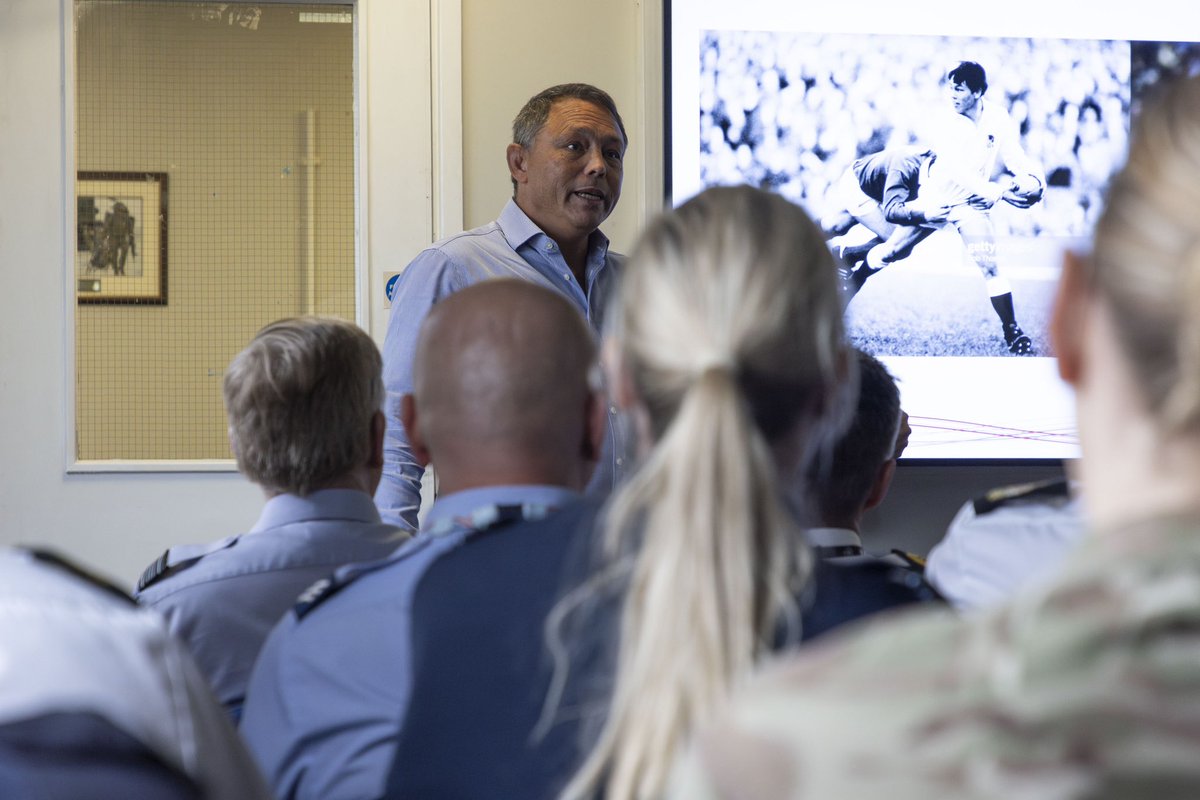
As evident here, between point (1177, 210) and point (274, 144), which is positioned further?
point (274, 144)

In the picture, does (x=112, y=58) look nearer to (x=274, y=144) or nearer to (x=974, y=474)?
(x=274, y=144)

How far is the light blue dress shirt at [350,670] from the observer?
111 cm

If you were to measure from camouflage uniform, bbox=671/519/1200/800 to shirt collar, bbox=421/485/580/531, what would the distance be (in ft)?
2.20

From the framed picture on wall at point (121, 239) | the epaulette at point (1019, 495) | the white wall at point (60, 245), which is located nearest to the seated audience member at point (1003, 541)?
the epaulette at point (1019, 495)

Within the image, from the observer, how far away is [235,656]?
4.81ft

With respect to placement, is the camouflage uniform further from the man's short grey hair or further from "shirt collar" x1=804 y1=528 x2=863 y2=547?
the man's short grey hair

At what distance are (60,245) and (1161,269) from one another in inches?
122

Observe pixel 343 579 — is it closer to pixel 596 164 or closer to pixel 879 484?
pixel 879 484

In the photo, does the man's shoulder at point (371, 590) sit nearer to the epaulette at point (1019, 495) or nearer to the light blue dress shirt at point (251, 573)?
the light blue dress shirt at point (251, 573)

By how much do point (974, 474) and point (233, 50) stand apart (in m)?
2.19

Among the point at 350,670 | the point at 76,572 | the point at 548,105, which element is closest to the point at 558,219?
the point at 548,105

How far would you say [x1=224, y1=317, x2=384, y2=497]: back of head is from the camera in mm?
1592

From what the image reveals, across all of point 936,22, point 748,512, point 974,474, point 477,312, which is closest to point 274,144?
point 936,22

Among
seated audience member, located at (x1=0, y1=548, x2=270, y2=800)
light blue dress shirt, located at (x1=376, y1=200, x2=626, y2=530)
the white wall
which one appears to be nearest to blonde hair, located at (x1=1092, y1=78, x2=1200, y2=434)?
seated audience member, located at (x1=0, y1=548, x2=270, y2=800)
